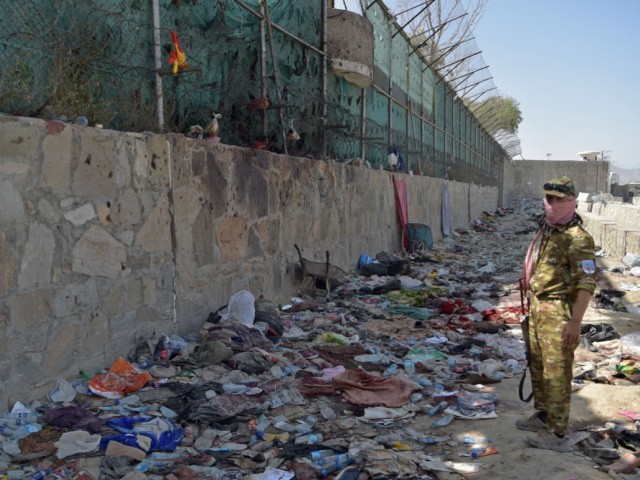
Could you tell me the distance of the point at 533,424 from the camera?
3664 mm

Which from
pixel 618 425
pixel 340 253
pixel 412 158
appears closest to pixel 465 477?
pixel 618 425

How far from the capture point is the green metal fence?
4.13 metres

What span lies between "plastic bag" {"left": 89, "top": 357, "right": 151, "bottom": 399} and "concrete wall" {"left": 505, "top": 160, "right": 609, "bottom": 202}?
5089 centimetres

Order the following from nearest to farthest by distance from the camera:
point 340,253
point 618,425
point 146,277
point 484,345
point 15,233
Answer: point 15,233 → point 618,425 → point 146,277 → point 484,345 → point 340,253

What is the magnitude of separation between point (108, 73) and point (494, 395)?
149 inches

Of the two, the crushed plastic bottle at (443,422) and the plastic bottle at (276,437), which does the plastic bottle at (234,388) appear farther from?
the crushed plastic bottle at (443,422)

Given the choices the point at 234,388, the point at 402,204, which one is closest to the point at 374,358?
the point at 234,388

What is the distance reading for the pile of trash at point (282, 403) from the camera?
10.4ft

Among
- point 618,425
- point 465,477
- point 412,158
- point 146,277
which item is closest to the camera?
point 465,477

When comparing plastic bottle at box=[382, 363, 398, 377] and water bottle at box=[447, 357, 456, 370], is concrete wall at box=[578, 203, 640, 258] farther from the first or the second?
plastic bottle at box=[382, 363, 398, 377]

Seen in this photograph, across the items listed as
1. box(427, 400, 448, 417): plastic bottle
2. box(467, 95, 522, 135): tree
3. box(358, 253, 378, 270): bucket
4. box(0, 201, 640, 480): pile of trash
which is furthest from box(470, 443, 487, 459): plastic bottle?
box(467, 95, 522, 135): tree

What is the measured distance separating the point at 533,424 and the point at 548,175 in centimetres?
5572

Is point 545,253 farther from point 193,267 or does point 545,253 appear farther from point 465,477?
point 193,267

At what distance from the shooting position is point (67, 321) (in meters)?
3.89
